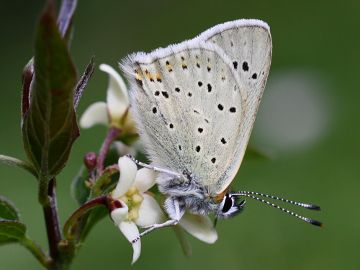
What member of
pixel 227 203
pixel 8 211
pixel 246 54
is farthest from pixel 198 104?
pixel 8 211

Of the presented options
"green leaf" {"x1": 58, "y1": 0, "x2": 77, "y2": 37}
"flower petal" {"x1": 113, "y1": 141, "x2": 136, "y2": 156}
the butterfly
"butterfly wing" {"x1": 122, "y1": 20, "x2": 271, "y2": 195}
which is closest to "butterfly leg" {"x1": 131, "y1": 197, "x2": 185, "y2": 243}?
the butterfly

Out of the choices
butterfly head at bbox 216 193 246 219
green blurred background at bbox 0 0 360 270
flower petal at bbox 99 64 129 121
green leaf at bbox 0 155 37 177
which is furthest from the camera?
green blurred background at bbox 0 0 360 270

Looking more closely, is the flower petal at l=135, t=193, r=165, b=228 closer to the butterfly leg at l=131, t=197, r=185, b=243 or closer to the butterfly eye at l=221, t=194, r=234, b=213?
the butterfly leg at l=131, t=197, r=185, b=243

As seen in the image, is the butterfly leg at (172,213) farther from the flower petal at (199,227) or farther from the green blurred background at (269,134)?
the green blurred background at (269,134)

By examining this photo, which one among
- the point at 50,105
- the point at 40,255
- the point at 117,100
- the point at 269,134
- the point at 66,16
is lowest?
the point at 269,134

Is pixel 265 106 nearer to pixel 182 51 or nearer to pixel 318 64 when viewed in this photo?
pixel 318 64

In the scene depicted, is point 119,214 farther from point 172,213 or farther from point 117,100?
point 117,100

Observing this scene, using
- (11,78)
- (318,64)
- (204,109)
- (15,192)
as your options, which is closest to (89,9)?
(11,78)
